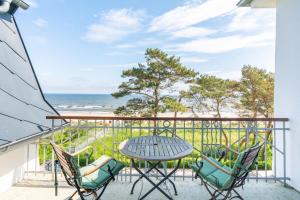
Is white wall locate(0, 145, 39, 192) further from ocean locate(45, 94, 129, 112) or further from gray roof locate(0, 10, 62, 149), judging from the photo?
ocean locate(45, 94, 129, 112)

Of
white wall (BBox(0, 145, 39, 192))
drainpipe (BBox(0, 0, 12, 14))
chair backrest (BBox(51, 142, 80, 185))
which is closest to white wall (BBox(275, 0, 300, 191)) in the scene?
chair backrest (BBox(51, 142, 80, 185))

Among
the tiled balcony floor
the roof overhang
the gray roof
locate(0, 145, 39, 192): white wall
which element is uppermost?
the roof overhang

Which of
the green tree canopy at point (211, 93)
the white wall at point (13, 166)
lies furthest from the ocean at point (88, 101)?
the white wall at point (13, 166)

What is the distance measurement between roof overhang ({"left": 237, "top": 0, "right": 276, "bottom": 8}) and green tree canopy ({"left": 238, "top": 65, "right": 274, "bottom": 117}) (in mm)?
8314

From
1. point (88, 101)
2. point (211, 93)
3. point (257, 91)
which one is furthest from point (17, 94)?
point (88, 101)

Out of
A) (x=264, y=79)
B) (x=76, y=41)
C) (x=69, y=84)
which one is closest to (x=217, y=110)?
(x=264, y=79)

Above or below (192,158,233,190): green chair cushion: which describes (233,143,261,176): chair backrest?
above

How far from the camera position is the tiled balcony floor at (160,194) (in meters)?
3.39

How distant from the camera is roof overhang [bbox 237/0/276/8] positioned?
179 inches

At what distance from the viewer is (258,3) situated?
4.63 metres

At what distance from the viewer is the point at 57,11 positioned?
91.0ft

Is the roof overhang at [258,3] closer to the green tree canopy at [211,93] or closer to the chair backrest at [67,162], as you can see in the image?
the chair backrest at [67,162]

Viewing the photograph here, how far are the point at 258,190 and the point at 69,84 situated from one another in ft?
147

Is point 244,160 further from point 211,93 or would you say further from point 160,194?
point 211,93
